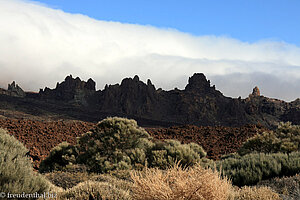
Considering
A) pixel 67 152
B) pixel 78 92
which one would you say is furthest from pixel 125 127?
pixel 78 92

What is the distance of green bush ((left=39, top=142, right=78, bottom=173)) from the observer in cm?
1348

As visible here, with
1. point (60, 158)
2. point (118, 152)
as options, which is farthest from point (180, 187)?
A: point (60, 158)

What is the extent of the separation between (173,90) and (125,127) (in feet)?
388

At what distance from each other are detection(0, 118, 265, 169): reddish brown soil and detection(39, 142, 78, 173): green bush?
3659 millimetres

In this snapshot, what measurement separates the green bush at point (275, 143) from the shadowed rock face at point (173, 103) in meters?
83.0

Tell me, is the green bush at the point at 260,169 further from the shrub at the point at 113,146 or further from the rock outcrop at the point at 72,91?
the rock outcrop at the point at 72,91

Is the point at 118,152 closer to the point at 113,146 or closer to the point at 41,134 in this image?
the point at 113,146

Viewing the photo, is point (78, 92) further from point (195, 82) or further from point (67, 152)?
point (67, 152)

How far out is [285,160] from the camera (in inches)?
413

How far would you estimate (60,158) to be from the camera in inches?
569

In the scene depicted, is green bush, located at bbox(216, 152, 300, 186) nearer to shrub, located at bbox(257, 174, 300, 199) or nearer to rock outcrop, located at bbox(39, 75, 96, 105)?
shrub, located at bbox(257, 174, 300, 199)

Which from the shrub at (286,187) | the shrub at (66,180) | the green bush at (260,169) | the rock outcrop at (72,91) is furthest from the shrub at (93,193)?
the rock outcrop at (72,91)

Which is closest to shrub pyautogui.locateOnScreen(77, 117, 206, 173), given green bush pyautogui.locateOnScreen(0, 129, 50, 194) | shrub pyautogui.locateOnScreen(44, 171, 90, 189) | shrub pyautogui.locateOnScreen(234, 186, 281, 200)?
shrub pyautogui.locateOnScreen(44, 171, 90, 189)

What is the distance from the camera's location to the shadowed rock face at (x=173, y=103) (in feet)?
346
